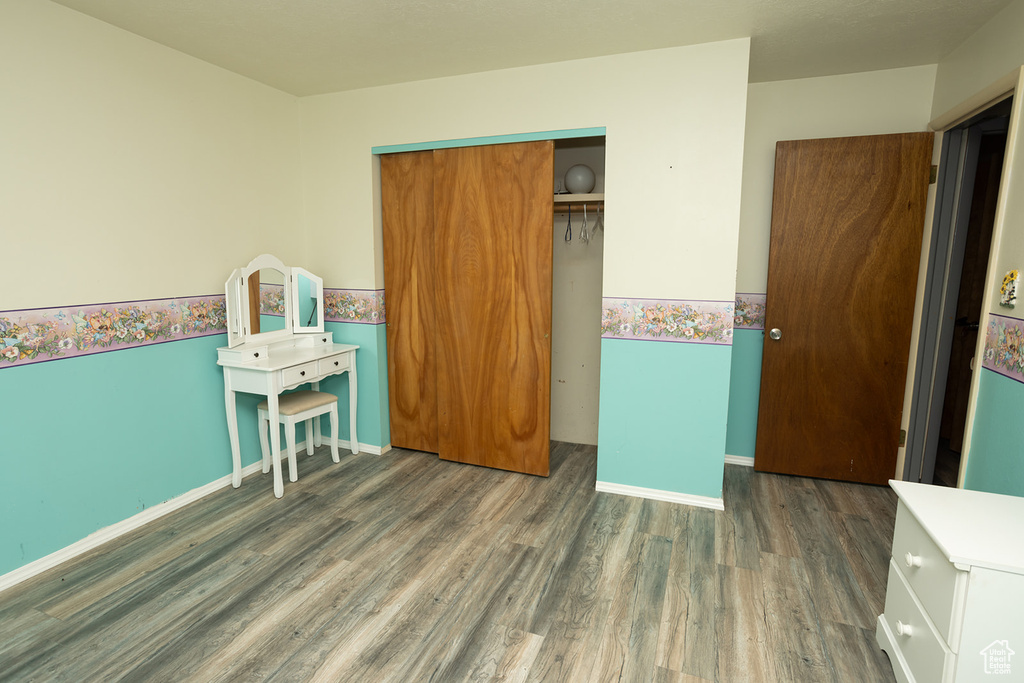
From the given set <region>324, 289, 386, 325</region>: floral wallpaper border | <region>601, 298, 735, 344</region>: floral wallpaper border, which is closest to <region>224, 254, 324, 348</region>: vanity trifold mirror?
<region>324, 289, 386, 325</region>: floral wallpaper border

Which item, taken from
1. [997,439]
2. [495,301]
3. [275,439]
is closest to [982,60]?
[997,439]

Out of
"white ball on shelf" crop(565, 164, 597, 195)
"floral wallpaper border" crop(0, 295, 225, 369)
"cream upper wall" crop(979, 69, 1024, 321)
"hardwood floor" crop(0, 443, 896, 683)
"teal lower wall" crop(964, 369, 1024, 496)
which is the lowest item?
"hardwood floor" crop(0, 443, 896, 683)

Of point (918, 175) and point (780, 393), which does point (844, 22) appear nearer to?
point (918, 175)

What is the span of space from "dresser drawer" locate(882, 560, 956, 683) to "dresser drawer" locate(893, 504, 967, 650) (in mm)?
29

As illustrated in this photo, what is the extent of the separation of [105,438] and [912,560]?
3.26m

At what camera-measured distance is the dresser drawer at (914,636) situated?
4.61ft

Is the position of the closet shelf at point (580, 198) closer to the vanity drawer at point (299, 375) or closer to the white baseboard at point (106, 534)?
the vanity drawer at point (299, 375)

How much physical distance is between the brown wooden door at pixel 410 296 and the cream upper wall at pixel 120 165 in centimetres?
76

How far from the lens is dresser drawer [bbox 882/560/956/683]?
4.61ft

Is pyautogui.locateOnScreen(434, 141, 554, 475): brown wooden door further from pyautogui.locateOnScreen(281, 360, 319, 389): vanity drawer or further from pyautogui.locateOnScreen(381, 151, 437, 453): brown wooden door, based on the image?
pyautogui.locateOnScreen(281, 360, 319, 389): vanity drawer

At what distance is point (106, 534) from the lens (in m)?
2.47

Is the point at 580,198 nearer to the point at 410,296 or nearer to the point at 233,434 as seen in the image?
the point at 410,296

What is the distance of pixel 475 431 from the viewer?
3363mm

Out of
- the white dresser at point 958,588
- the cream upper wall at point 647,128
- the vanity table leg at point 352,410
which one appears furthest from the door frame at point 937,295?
the vanity table leg at point 352,410
